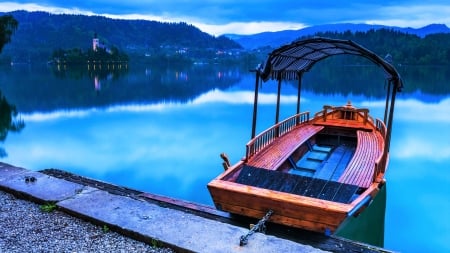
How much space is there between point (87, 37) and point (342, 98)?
343 feet

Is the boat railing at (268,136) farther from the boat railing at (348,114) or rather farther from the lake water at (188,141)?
the lake water at (188,141)

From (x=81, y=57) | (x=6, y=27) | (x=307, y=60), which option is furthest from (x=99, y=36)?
(x=307, y=60)

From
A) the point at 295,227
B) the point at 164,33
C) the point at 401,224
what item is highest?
the point at 164,33

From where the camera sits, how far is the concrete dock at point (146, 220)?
9.84 ft

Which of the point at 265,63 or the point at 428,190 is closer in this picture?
the point at 265,63

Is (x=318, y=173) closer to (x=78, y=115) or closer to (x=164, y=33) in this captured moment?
(x=78, y=115)

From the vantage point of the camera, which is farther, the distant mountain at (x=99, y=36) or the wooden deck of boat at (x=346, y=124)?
the distant mountain at (x=99, y=36)

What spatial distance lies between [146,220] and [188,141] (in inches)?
533

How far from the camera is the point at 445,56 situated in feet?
229

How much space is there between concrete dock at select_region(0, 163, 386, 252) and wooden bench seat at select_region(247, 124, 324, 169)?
8.52 ft

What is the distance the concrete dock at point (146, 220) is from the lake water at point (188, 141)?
566 cm

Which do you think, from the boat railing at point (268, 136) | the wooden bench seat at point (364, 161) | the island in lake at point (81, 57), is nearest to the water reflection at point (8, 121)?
the boat railing at point (268, 136)

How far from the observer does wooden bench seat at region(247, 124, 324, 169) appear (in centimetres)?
687

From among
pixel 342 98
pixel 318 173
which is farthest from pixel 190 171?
pixel 342 98
